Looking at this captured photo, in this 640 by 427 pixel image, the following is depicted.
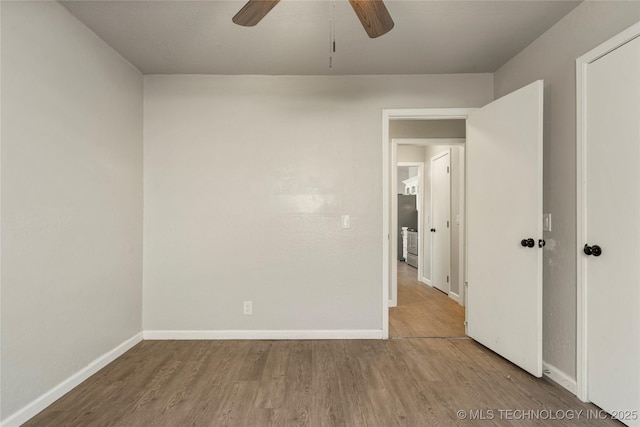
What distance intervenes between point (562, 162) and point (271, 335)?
2.64 metres

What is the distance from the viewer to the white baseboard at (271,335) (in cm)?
288

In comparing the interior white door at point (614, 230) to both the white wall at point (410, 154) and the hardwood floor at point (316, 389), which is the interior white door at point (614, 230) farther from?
the white wall at point (410, 154)

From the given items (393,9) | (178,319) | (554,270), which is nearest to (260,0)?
(393,9)

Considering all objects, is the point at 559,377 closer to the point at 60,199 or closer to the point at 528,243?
the point at 528,243

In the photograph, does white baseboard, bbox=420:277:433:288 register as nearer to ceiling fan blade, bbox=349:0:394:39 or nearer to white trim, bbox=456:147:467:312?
white trim, bbox=456:147:467:312

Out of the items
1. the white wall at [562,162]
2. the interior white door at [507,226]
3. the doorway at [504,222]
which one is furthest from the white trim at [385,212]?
the white wall at [562,162]

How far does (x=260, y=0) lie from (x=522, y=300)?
2.48 meters

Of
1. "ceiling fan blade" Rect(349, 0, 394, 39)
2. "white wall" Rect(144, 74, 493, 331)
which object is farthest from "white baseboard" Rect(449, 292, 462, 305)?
"ceiling fan blade" Rect(349, 0, 394, 39)

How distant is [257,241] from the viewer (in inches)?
115

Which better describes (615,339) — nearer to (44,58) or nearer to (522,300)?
(522,300)

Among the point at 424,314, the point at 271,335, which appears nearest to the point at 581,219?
the point at 424,314

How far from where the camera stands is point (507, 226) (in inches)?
94.6

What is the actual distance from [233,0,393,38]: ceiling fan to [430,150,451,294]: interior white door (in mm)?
3417

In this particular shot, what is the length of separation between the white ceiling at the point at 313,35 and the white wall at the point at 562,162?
14cm
